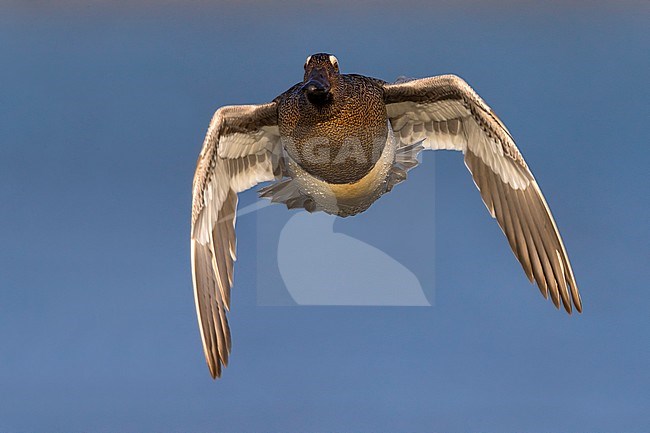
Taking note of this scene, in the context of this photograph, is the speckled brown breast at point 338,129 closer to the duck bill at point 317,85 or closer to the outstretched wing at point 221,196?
the duck bill at point 317,85

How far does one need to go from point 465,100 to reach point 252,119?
2460 millimetres

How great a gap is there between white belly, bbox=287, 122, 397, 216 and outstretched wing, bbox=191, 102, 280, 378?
0.64m

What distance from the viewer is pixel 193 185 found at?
9.38 meters

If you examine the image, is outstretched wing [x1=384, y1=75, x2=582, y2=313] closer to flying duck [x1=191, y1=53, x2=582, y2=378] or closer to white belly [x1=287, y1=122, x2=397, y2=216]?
flying duck [x1=191, y1=53, x2=582, y2=378]

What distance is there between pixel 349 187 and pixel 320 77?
1347 mm

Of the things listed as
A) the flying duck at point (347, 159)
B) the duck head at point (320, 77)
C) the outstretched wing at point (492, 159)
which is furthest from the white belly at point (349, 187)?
the duck head at point (320, 77)

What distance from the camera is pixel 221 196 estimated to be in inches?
399

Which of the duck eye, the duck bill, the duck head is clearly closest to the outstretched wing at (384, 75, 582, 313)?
the duck eye

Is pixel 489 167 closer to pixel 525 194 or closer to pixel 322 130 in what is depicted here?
→ pixel 525 194

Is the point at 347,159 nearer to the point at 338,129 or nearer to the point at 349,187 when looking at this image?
the point at 338,129

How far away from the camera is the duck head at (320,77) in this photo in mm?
8648

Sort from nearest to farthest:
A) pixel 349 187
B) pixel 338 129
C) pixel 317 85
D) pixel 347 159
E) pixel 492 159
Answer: pixel 317 85
pixel 338 129
pixel 347 159
pixel 349 187
pixel 492 159

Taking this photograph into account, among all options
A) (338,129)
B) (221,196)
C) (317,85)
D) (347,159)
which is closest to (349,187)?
(347,159)

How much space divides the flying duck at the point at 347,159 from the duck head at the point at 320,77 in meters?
0.01
